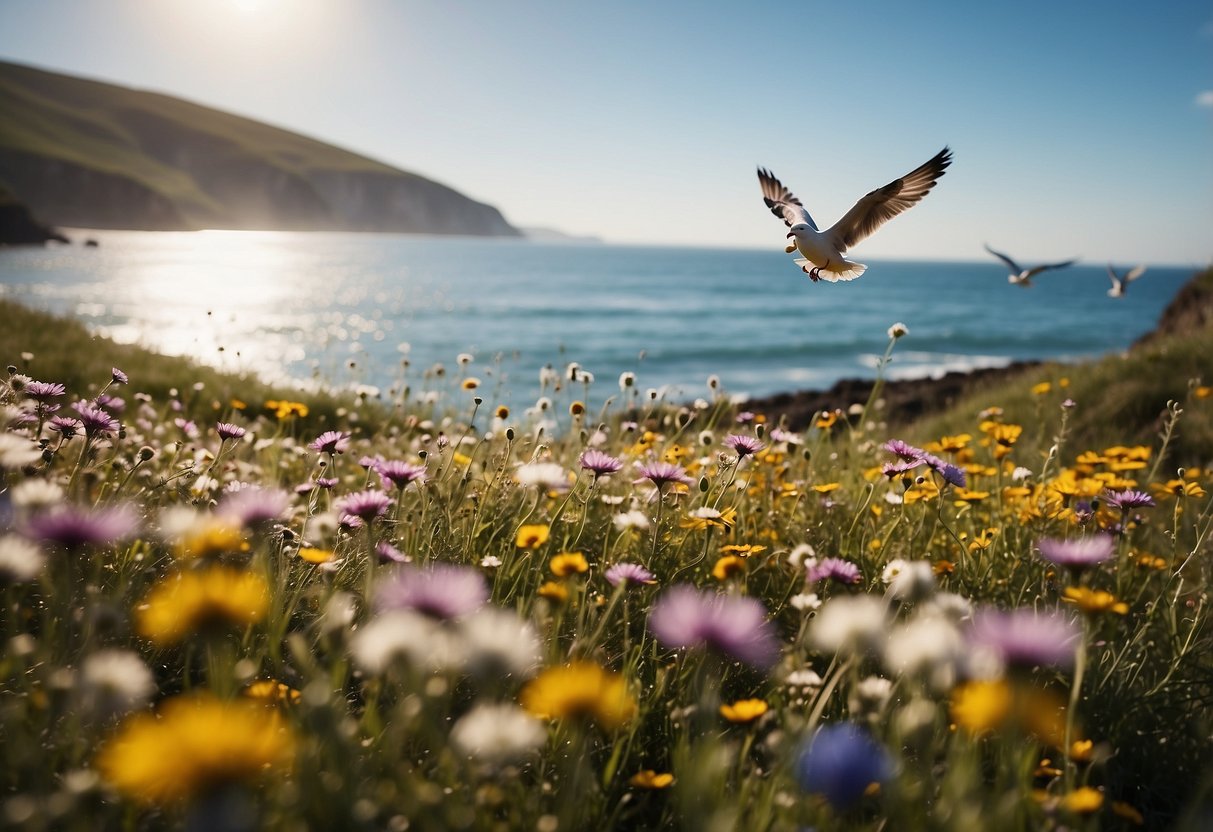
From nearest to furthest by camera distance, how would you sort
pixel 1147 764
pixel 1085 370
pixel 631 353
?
pixel 1147 764, pixel 1085 370, pixel 631 353

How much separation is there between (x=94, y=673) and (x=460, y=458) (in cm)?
236

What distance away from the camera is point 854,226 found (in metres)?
4.11

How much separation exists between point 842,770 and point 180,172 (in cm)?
15267

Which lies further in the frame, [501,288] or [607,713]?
[501,288]

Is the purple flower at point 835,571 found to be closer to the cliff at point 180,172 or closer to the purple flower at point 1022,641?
the purple flower at point 1022,641

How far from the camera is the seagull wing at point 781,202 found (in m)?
4.37

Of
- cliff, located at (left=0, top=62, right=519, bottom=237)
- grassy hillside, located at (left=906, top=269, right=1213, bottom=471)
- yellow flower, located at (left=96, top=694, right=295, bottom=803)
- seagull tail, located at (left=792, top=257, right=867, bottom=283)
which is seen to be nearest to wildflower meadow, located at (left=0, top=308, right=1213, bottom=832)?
yellow flower, located at (left=96, top=694, right=295, bottom=803)

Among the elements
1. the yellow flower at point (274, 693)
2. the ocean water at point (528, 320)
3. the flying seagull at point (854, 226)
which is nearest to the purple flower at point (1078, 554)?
the yellow flower at point (274, 693)

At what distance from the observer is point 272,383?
7.93 m

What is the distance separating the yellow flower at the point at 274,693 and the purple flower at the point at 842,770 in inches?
34.2

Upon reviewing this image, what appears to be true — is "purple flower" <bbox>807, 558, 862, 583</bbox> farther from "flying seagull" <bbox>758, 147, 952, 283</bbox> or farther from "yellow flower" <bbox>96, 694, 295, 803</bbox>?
"flying seagull" <bbox>758, 147, 952, 283</bbox>

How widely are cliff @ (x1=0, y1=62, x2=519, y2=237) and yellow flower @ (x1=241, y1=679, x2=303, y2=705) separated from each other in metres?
103

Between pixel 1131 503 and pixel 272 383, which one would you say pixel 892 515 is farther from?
pixel 272 383

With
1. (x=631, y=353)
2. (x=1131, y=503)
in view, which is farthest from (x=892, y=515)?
(x=631, y=353)
